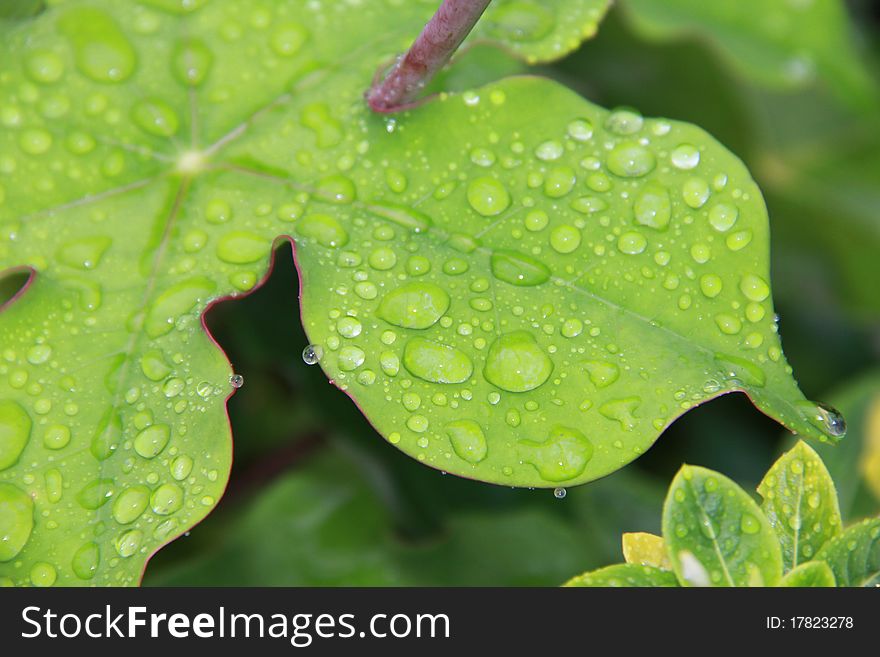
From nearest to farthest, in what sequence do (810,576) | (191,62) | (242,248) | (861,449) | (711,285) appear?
1. (810,576)
2. (711,285)
3. (242,248)
4. (191,62)
5. (861,449)

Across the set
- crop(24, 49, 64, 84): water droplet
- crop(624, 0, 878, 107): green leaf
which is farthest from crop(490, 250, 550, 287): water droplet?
crop(624, 0, 878, 107): green leaf

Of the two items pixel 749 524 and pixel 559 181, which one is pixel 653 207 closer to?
pixel 559 181

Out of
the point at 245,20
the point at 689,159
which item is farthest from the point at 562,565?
the point at 245,20

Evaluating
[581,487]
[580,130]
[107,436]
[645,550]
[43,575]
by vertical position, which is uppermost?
[580,130]

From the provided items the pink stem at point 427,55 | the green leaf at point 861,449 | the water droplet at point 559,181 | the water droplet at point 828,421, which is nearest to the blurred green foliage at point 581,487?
the green leaf at point 861,449

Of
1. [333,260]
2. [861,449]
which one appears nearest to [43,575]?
[333,260]

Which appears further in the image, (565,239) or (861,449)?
(861,449)
